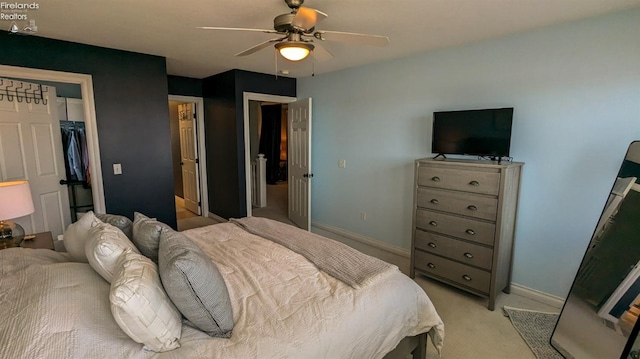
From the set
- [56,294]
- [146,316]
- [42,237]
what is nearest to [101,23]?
[42,237]

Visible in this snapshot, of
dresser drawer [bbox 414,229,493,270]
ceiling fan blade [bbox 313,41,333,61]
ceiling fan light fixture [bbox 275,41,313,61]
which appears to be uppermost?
ceiling fan blade [bbox 313,41,333,61]

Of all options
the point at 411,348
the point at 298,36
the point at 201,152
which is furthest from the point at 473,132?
the point at 201,152

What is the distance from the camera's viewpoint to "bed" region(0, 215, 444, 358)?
3.66 feet

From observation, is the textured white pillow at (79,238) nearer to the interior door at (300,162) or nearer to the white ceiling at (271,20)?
the white ceiling at (271,20)

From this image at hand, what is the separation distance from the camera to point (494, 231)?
8.41ft

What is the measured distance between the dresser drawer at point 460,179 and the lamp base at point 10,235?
11.1 ft

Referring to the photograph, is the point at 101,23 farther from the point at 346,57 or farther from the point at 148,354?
the point at 148,354

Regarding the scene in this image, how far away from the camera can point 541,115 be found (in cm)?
263

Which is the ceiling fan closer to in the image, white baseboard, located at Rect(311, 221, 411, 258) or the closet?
white baseboard, located at Rect(311, 221, 411, 258)

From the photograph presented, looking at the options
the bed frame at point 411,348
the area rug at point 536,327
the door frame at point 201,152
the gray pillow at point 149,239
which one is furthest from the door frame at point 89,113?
the area rug at point 536,327

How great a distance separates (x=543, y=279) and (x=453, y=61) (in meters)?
2.26

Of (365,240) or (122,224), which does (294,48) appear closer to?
(122,224)

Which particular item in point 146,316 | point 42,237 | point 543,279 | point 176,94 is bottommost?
point 543,279

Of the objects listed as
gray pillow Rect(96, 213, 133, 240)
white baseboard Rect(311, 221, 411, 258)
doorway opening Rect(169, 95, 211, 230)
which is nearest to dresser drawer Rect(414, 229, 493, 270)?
white baseboard Rect(311, 221, 411, 258)
